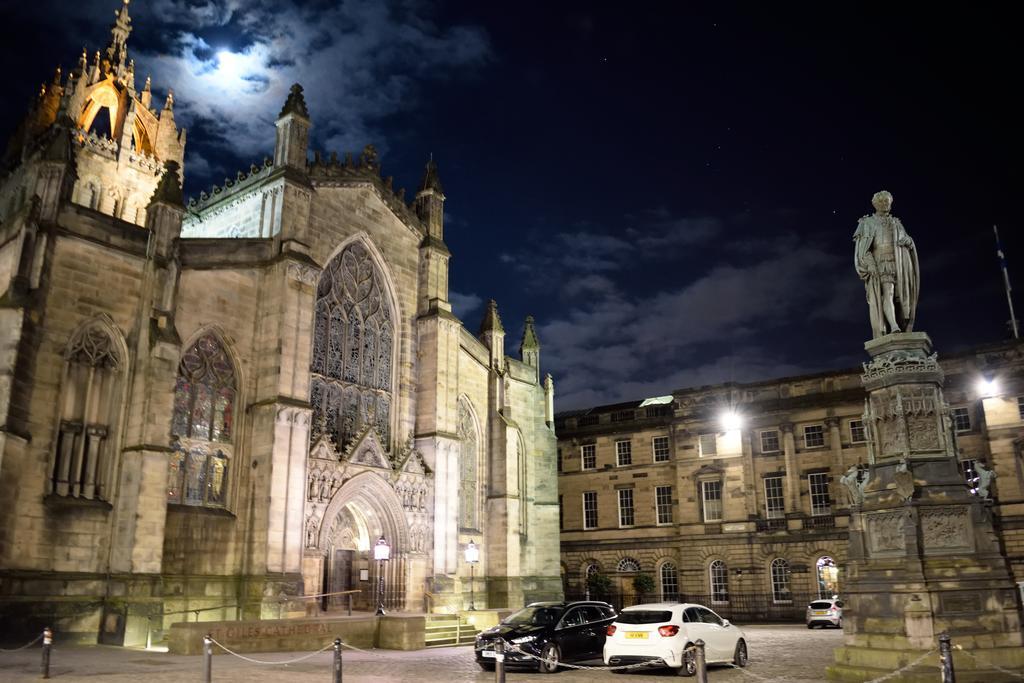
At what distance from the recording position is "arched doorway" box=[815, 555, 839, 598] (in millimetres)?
41031

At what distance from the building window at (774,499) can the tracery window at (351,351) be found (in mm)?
22237

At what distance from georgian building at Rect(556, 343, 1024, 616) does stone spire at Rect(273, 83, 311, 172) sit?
26.5 m

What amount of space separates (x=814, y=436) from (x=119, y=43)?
40534 millimetres

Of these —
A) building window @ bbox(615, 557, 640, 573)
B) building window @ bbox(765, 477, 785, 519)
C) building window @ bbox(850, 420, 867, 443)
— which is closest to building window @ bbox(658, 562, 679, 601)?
building window @ bbox(615, 557, 640, 573)

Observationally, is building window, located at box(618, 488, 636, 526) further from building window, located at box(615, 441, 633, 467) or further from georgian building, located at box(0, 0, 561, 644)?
A: georgian building, located at box(0, 0, 561, 644)

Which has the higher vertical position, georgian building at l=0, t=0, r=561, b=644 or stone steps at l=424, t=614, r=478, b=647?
georgian building at l=0, t=0, r=561, b=644

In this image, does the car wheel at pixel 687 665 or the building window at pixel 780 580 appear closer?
the car wheel at pixel 687 665

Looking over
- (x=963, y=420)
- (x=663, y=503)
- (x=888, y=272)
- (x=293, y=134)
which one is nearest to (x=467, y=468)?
(x=293, y=134)

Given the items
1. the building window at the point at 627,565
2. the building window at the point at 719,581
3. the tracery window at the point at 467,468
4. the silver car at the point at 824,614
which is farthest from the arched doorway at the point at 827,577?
the tracery window at the point at 467,468

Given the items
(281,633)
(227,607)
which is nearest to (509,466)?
(227,607)

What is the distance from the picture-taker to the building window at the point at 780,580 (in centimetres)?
4153

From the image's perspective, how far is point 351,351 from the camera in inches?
1188

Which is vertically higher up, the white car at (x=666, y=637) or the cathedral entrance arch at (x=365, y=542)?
the cathedral entrance arch at (x=365, y=542)

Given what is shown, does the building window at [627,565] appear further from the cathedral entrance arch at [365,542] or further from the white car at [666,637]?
the white car at [666,637]
